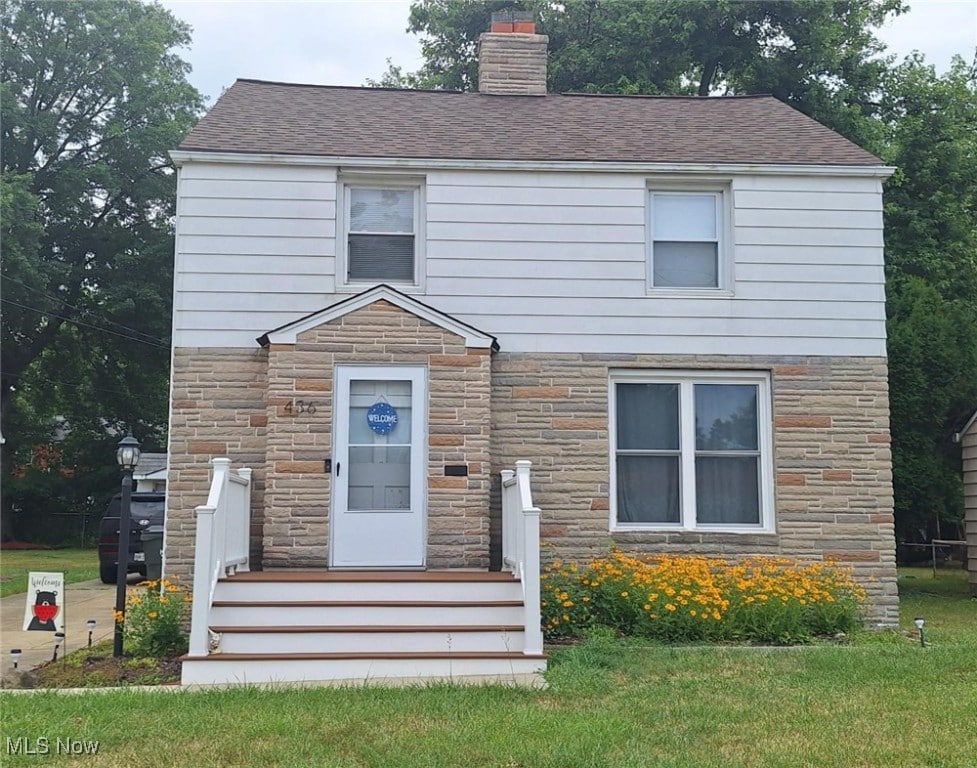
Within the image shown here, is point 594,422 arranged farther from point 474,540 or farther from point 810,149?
point 810,149

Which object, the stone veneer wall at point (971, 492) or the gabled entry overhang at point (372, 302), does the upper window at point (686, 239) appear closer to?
the gabled entry overhang at point (372, 302)

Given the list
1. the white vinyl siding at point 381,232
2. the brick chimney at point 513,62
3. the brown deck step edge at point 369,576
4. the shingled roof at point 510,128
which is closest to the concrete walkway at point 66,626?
the brown deck step edge at point 369,576

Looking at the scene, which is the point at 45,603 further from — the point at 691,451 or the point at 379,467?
the point at 691,451

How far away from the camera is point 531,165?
32.4 ft

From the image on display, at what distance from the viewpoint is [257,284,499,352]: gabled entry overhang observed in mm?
8992

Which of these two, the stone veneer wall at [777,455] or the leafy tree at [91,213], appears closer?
the stone veneer wall at [777,455]

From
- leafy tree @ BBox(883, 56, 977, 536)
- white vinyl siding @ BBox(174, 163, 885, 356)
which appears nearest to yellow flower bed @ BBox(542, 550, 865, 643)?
white vinyl siding @ BBox(174, 163, 885, 356)

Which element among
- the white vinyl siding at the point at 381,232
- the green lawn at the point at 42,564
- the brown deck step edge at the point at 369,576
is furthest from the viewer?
the green lawn at the point at 42,564

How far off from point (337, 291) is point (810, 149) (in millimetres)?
5347

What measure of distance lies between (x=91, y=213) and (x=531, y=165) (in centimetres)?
2313

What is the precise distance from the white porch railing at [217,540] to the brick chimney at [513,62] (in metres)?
6.13

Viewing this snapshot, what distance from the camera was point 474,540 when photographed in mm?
8859

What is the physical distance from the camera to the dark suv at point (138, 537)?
50.3 feet

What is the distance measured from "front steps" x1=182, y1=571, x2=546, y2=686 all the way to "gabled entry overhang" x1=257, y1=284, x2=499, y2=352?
2.39 m
